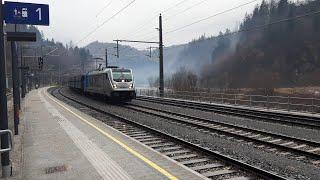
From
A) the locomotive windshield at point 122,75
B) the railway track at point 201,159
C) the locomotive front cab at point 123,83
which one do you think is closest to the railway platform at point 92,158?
the railway track at point 201,159

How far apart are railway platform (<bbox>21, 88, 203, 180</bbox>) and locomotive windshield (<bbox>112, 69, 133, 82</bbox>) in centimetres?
1582

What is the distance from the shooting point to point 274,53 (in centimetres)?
8162

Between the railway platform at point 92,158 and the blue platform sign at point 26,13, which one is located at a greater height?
the blue platform sign at point 26,13

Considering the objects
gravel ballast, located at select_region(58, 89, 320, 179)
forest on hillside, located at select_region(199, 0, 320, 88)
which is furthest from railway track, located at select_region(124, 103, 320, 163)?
forest on hillside, located at select_region(199, 0, 320, 88)

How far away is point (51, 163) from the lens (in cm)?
969

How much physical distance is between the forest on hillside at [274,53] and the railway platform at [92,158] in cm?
5524

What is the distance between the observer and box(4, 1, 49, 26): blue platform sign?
9.34 m

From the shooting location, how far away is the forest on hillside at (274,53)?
241 feet

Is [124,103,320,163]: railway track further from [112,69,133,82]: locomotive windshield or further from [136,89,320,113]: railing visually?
[112,69,133,82]: locomotive windshield

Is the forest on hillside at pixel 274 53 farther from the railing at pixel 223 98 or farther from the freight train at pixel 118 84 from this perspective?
the freight train at pixel 118 84

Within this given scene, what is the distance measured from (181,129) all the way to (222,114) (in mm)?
6466

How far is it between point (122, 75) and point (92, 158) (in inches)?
849

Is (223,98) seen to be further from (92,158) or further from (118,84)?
(92,158)

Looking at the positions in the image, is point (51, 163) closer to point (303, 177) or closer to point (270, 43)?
point (303, 177)
